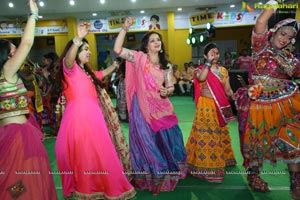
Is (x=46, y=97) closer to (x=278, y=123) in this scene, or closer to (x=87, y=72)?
(x=87, y=72)

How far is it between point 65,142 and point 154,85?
104cm

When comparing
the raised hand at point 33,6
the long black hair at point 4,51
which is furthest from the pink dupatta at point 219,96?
the long black hair at point 4,51

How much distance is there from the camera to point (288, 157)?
7.43 ft

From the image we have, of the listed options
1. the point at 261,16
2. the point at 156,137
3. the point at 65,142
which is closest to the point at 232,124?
the point at 156,137

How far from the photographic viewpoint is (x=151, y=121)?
280cm

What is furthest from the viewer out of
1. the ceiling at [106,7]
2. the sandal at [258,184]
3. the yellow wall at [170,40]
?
the yellow wall at [170,40]

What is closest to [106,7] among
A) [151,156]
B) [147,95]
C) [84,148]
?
[147,95]

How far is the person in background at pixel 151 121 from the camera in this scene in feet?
9.07

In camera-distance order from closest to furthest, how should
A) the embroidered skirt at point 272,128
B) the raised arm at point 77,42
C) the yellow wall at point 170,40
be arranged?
the raised arm at point 77,42
the embroidered skirt at point 272,128
the yellow wall at point 170,40

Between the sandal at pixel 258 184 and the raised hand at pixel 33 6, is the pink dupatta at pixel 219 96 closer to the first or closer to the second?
the sandal at pixel 258 184

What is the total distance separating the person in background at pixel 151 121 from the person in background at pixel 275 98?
834 millimetres

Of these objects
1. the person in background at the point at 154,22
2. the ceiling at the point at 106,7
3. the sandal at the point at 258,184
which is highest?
the ceiling at the point at 106,7

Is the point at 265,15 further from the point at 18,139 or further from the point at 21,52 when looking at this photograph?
the point at 18,139

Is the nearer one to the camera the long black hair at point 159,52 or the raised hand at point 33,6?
the raised hand at point 33,6
